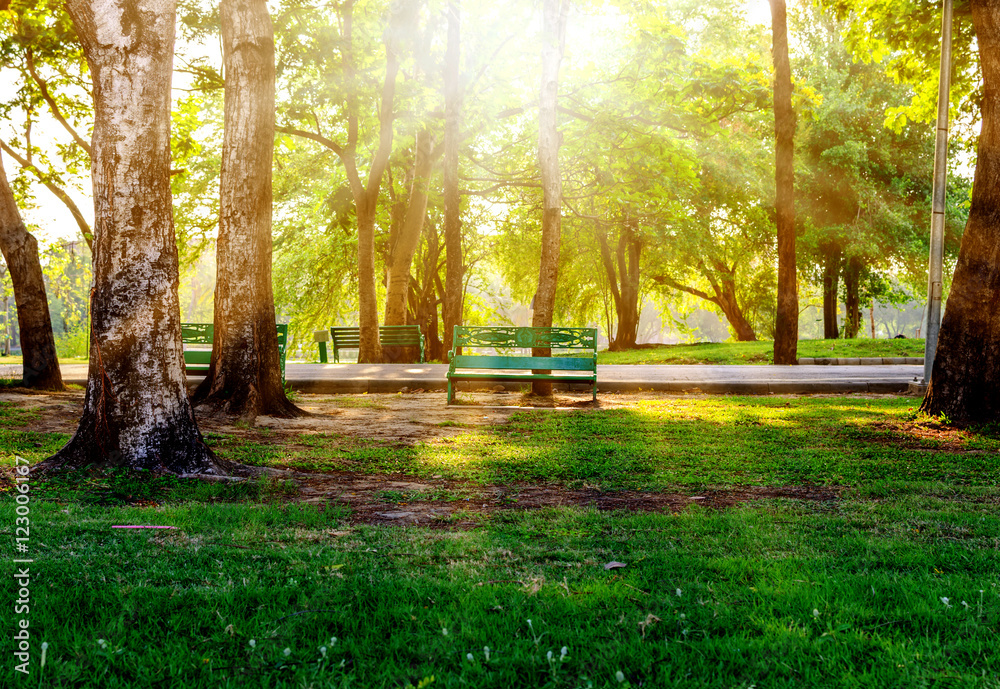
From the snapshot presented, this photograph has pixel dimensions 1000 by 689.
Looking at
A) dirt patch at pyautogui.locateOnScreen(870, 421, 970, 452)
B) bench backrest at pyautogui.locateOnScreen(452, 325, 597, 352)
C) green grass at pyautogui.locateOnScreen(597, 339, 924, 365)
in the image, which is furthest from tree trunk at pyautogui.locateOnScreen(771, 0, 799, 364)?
dirt patch at pyautogui.locateOnScreen(870, 421, 970, 452)

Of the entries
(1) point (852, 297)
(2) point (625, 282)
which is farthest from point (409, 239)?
(1) point (852, 297)

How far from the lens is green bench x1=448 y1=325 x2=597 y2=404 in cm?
1158

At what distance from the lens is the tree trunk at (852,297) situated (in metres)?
30.0

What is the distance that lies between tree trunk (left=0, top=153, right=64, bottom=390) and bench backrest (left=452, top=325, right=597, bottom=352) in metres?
6.14

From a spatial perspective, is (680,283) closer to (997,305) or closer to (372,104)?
(372,104)

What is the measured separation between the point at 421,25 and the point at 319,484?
17354 millimetres

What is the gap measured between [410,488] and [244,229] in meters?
4.84

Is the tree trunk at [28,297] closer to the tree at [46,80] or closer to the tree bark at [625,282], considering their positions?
the tree at [46,80]

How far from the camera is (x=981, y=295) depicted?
8.16 metres

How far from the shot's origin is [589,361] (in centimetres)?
1173

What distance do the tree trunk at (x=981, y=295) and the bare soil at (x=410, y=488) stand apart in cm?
388

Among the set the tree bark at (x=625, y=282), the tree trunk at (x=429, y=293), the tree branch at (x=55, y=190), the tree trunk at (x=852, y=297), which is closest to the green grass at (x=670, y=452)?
the tree branch at (x=55, y=190)

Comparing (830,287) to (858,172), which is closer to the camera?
(858,172)

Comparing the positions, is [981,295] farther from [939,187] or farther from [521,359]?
[521,359]
